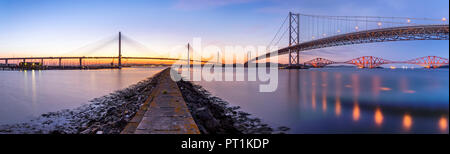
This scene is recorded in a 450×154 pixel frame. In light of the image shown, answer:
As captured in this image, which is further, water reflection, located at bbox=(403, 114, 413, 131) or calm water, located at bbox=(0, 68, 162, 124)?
calm water, located at bbox=(0, 68, 162, 124)

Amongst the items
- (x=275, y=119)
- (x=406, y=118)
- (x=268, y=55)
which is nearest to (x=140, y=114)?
(x=275, y=119)

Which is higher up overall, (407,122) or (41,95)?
(41,95)

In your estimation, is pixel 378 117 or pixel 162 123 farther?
pixel 378 117

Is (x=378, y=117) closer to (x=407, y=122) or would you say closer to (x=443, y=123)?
(x=407, y=122)

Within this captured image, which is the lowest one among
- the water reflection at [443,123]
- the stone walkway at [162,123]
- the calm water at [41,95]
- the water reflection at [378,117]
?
the water reflection at [443,123]

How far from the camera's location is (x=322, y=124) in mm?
5336

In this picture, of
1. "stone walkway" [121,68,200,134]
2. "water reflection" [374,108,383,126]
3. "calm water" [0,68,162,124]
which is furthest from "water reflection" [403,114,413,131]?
"calm water" [0,68,162,124]

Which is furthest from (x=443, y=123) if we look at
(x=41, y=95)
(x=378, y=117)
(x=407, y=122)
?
(x=41, y=95)

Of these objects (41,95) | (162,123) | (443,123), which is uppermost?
(162,123)

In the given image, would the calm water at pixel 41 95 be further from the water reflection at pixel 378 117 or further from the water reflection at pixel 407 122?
the water reflection at pixel 407 122

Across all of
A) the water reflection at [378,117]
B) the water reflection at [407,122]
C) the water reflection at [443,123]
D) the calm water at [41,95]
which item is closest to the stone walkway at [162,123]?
the calm water at [41,95]

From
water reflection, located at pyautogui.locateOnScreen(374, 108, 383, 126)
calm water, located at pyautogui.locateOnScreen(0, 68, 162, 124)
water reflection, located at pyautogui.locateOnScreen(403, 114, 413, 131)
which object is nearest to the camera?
water reflection, located at pyautogui.locateOnScreen(403, 114, 413, 131)

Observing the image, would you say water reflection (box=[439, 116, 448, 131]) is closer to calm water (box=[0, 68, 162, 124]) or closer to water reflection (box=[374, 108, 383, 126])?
water reflection (box=[374, 108, 383, 126])

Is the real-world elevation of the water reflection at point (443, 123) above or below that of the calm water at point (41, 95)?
below
